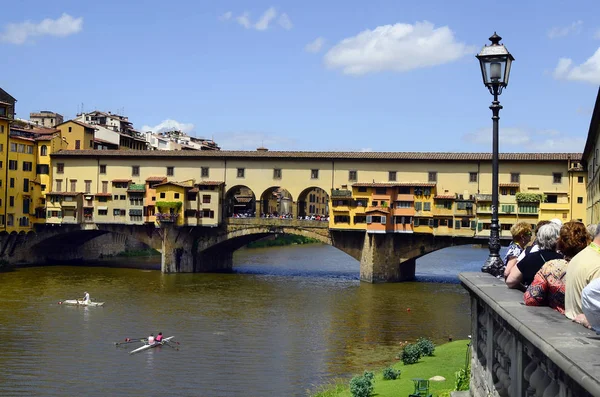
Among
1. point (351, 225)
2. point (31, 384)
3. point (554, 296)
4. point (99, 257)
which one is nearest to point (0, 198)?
point (99, 257)

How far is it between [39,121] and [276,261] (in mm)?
48110

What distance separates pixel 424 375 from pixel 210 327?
15217mm

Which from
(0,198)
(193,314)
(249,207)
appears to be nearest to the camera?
(193,314)

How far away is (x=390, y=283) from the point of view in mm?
53375

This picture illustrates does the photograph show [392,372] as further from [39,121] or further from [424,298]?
[39,121]

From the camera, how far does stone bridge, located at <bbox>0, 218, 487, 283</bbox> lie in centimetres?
5444

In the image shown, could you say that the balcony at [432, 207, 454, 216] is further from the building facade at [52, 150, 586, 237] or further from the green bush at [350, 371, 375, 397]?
the green bush at [350, 371, 375, 397]

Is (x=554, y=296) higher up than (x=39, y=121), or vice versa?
(x=39, y=121)

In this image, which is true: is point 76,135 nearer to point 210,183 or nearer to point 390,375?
point 210,183

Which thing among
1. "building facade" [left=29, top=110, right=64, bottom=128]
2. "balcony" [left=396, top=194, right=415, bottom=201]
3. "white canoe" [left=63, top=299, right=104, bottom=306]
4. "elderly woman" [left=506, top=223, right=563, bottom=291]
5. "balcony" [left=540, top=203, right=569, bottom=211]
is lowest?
"white canoe" [left=63, top=299, right=104, bottom=306]

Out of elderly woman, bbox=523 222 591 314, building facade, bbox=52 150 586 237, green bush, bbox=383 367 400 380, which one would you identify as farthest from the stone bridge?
elderly woman, bbox=523 222 591 314

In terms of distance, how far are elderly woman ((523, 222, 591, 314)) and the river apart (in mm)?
16339

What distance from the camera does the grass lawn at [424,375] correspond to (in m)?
19.8

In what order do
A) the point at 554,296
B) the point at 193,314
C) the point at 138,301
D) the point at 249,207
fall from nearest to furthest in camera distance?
the point at 554,296 → the point at 193,314 → the point at 138,301 → the point at 249,207
